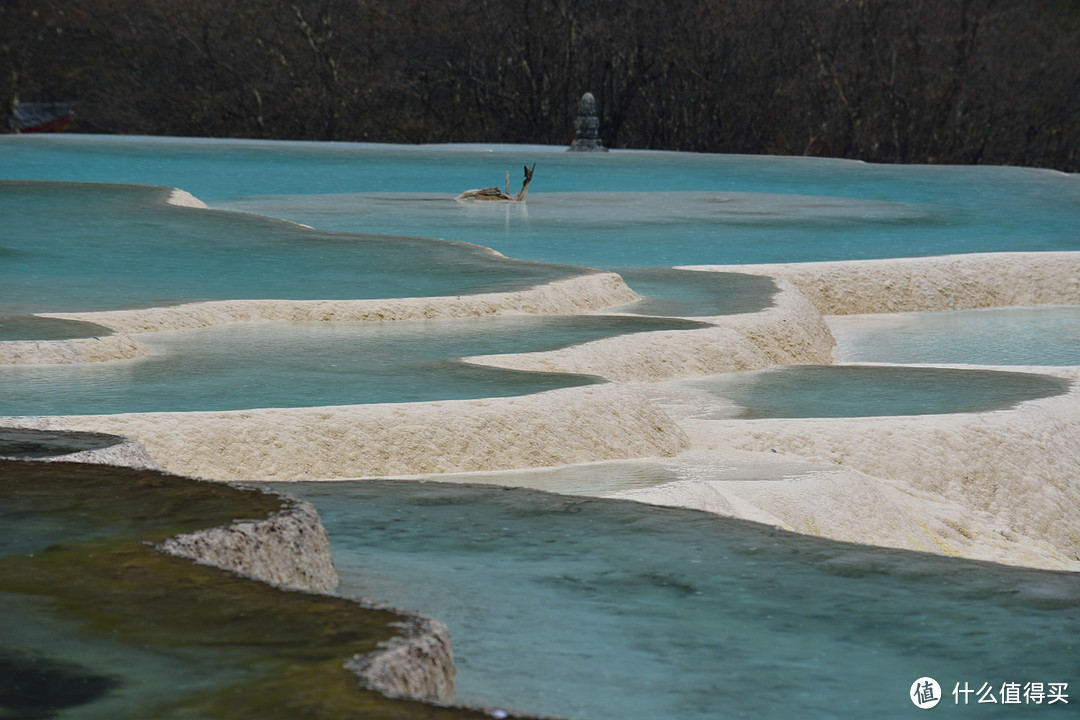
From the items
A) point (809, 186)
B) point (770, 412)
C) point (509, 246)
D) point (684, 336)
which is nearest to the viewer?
point (770, 412)

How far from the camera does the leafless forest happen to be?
24078 mm

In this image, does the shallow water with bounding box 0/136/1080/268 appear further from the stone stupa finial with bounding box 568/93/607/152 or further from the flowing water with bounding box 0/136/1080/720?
the stone stupa finial with bounding box 568/93/607/152

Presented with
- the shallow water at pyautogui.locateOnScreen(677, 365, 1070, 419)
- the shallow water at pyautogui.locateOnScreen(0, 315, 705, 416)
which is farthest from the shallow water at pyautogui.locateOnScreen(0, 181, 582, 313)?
the shallow water at pyautogui.locateOnScreen(677, 365, 1070, 419)

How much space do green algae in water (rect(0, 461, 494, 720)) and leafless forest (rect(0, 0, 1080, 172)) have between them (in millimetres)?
21592

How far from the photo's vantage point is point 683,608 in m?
3.88

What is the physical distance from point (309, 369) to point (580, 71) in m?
19.3

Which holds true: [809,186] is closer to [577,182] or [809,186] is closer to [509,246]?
[577,182]

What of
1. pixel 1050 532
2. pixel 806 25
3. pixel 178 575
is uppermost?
pixel 806 25

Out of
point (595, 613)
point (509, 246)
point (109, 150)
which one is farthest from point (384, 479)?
point (109, 150)

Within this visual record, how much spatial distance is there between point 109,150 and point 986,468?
59.0 ft

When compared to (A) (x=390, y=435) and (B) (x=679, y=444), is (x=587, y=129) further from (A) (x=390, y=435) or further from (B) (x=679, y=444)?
(A) (x=390, y=435)

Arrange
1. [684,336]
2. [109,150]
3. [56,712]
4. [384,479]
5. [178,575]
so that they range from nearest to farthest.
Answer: [56,712], [178,575], [384,479], [684,336], [109,150]

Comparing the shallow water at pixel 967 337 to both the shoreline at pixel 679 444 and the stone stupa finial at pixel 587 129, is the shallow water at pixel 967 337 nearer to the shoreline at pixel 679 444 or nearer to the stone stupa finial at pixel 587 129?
the shoreline at pixel 679 444

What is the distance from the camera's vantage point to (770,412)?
7.02 m
